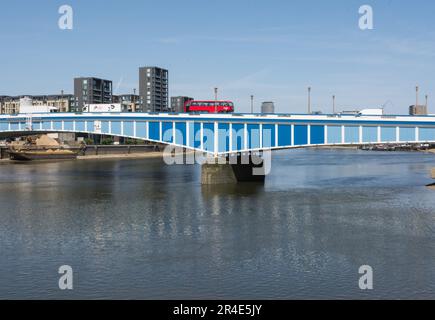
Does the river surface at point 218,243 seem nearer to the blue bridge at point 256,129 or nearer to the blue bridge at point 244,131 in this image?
the blue bridge at point 244,131

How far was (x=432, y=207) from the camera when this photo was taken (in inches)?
1863

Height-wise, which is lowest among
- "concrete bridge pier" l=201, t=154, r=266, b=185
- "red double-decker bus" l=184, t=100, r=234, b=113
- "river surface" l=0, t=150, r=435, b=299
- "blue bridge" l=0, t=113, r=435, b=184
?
"river surface" l=0, t=150, r=435, b=299

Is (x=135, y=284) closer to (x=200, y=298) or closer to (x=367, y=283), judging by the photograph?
(x=200, y=298)

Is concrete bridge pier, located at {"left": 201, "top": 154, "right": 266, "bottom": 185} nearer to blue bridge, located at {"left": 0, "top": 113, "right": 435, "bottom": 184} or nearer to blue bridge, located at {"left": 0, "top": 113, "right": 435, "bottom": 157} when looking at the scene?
blue bridge, located at {"left": 0, "top": 113, "right": 435, "bottom": 184}

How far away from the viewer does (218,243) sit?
1297 inches

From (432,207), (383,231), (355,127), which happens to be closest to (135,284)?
(383,231)

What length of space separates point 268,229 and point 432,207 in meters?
18.5

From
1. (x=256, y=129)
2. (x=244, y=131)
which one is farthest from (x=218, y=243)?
(x=244, y=131)

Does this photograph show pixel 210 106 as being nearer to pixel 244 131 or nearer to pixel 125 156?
pixel 244 131

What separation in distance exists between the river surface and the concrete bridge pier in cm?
518

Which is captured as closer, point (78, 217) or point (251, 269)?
point (251, 269)

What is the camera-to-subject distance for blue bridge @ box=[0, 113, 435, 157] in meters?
57.2

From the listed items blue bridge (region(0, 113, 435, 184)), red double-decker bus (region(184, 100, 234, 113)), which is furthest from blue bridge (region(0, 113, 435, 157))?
red double-decker bus (region(184, 100, 234, 113))

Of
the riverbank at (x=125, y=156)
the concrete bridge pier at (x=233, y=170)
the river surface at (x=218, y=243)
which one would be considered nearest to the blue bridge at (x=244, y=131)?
the concrete bridge pier at (x=233, y=170)
